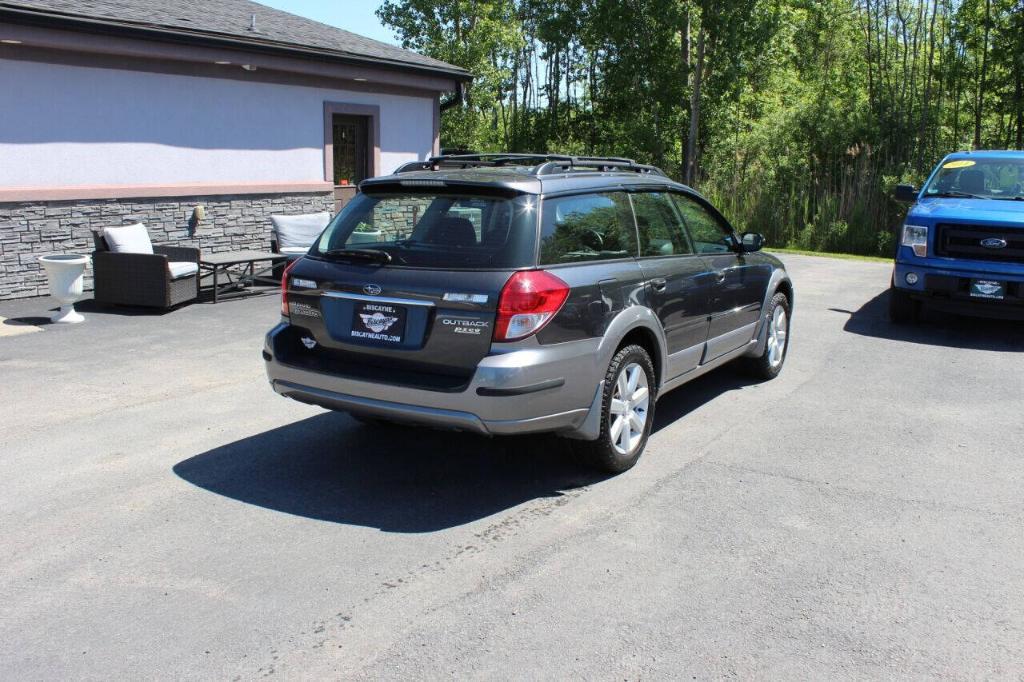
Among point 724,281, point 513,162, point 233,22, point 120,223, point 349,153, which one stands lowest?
point 724,281

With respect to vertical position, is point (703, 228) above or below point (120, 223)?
above

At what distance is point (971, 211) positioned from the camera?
10133 mm

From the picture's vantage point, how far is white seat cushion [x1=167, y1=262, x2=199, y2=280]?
1094cm

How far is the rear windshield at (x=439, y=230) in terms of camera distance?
495 centimetres

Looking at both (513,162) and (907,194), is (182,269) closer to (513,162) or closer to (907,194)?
(513,162)

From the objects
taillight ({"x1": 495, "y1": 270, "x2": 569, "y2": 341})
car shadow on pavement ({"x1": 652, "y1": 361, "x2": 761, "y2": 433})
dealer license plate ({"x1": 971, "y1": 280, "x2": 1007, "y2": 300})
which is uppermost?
taillight ({"x1": 495, "y1": 270, "x2": 569, "y2": 341})

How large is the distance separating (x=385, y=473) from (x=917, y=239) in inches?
285

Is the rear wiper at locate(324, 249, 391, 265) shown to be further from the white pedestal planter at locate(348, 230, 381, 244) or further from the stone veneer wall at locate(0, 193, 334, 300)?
the stone veneer wall at locate(0, 193, 334, 300)

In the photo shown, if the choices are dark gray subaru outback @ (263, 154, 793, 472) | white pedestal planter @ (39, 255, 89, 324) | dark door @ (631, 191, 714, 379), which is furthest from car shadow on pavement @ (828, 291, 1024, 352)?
white pedestal planter @ (39, 255, 89, 324)

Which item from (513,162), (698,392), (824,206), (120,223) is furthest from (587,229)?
(824,206)

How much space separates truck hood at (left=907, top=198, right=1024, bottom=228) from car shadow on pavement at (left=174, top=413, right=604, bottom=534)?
626cm

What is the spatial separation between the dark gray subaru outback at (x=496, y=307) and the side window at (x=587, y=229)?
10mm

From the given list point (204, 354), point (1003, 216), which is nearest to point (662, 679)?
point (204, 354)

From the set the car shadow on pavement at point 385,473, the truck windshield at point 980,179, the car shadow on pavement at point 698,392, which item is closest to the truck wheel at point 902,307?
the truck windshield at point 980,179
